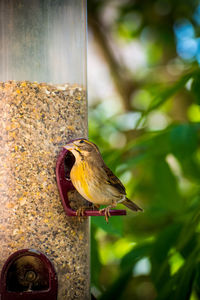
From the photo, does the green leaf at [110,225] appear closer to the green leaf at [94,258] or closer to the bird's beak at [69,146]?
the green leaf at [94,258]

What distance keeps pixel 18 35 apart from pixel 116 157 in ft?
3.49

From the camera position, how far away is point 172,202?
4008mm

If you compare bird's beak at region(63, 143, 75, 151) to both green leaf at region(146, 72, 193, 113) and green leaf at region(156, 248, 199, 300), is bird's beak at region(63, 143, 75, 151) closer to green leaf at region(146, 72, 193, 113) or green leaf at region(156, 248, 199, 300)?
green leaf at region(146, 72, 193, 113)

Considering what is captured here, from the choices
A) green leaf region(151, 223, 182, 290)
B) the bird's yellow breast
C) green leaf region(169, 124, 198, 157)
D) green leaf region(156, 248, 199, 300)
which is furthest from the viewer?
green leaf region(151, 223, 182, 290)

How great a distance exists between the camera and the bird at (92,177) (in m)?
2.83

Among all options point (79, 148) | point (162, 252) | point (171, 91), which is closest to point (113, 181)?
point (79, 148)

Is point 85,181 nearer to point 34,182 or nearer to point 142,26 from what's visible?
point 34,182

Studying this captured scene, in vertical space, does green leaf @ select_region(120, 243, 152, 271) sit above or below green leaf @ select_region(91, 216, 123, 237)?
below

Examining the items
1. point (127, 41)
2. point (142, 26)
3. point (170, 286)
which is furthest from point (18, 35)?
point (127, 41)

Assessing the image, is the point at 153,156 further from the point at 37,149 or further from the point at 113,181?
the point at 37,149

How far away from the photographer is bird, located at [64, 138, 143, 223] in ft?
9.27

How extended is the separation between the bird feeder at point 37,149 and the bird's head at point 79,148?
94mm

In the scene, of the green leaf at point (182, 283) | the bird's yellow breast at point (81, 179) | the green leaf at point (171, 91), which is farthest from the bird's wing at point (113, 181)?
the green leaf at point (182, 283)

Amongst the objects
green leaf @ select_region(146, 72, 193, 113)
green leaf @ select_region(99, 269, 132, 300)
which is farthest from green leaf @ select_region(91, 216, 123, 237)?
green leaf @ select_region(146, 72, 193, 113)
